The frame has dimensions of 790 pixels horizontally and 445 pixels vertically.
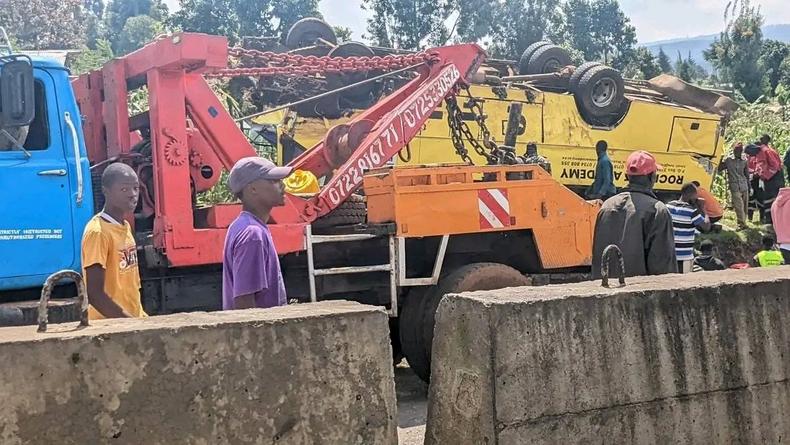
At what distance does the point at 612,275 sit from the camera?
4953 millimetres

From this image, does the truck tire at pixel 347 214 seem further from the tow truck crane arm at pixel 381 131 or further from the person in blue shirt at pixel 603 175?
the person in blue shirt at pixel 603 175

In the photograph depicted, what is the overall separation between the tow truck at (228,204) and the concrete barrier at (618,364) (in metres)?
2.81

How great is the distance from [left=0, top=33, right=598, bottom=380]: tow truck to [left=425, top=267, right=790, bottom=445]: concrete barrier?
2812 mm

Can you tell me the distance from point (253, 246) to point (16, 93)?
7.92ft

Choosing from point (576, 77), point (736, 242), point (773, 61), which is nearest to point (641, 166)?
point (576, 77)

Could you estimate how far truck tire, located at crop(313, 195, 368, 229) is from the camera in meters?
6.80

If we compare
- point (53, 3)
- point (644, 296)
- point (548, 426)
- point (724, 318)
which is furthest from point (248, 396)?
point (53, 3)

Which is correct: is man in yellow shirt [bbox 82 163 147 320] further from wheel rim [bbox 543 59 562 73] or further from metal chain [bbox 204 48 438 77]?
wheel rim [bbox 543 59 562 73]

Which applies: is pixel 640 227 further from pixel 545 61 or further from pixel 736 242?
pixel 545 61

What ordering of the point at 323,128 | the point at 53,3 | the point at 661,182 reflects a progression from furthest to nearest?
1. the point at 53,3
2. the point at 661,182
3. the point at 323,128

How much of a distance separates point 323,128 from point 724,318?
8091 millimetres

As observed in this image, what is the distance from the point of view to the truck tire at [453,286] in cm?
635

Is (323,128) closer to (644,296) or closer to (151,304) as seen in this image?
(151,304)

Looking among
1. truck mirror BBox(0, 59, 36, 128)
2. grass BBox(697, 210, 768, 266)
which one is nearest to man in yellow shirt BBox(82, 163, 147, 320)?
truck mirror BBox(0, 59, 36, 128)
